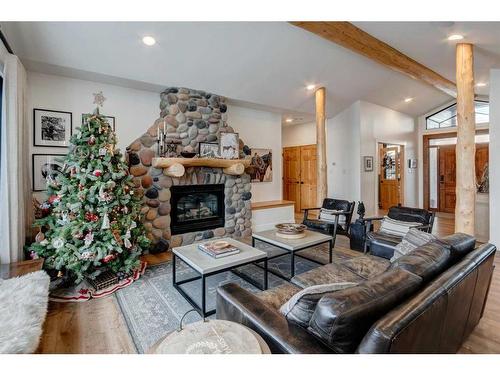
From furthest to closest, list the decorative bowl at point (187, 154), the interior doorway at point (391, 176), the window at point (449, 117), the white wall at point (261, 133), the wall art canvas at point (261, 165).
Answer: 1. the interior doorway at point (391, 176)
2. the window at point (449, 117)
3. the wall art canvas at point (261, 165)
4. the white wall at point (261, 133)
5. the decorative bowl at point (187, 154)

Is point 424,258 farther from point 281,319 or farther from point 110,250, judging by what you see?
point 110,250

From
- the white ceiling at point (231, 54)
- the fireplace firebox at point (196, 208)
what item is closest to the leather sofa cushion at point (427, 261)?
the white ceiling at point (231, 54)

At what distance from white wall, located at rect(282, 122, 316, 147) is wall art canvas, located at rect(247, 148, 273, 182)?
1880 millimetres

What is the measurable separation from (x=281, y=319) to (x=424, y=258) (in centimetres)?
95

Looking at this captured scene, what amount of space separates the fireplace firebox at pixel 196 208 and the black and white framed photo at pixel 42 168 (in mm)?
1567

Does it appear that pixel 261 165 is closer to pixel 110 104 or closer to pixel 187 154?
pixel 187 154

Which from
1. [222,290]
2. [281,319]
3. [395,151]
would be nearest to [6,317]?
[222,290]

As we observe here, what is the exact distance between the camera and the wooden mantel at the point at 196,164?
3.88 m

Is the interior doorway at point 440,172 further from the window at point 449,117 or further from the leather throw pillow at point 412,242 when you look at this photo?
the leather throw pillow at point 412,242

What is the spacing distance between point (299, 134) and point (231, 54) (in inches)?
166

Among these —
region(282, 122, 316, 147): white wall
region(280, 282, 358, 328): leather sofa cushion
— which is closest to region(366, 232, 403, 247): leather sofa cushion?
region(280, 282, 358, 328): leather sofa cushion

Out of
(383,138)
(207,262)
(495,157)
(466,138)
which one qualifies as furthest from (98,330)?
(383,138)

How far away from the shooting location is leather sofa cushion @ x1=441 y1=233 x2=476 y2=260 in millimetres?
1743

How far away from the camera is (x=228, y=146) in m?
4.80
